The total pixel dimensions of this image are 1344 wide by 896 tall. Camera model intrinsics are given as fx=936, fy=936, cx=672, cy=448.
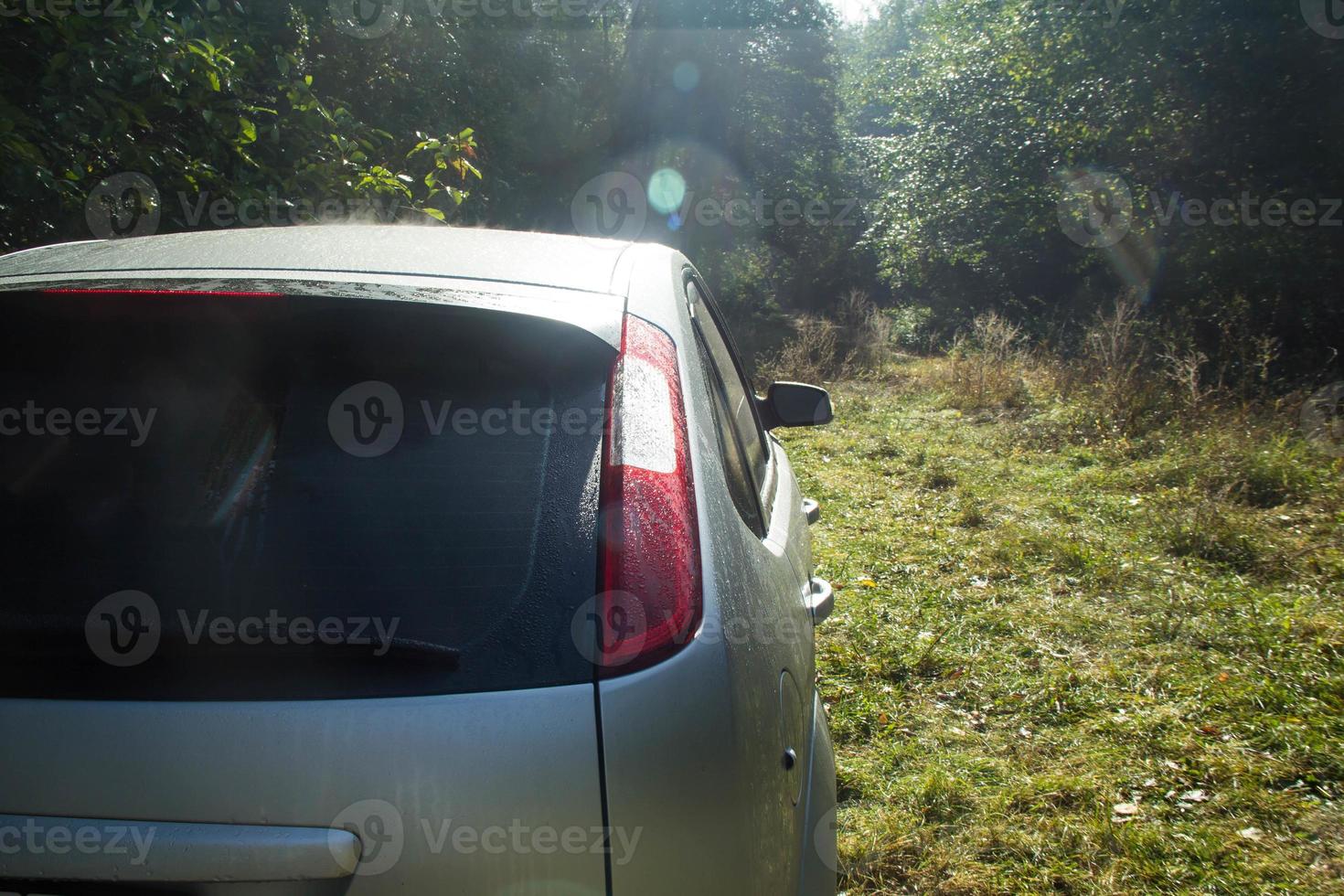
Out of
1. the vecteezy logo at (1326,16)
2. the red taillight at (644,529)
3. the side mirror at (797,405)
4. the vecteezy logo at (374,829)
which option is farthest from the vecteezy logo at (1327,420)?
the vecteezy logo at (374,829)

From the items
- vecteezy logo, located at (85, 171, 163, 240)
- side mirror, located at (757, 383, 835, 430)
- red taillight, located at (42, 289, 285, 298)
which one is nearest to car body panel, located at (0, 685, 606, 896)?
red taillight, located at (42, 289, 285, 298)

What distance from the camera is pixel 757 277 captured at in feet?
96.8

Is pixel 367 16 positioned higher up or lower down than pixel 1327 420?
higher up

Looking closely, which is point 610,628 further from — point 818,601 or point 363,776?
point 818,601

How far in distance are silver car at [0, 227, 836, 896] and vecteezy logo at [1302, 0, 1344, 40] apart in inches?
552

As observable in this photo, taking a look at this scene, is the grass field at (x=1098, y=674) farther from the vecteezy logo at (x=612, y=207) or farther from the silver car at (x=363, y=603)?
the vecteezy logo at (x=612, y=207)

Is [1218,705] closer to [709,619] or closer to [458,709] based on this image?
[709,619]

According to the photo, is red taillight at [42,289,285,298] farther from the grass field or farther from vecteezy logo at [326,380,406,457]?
the grass field

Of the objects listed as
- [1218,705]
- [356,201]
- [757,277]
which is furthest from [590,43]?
[1218,705]

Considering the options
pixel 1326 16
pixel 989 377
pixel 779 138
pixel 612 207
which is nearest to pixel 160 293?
pixel 989 377

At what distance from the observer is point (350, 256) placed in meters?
1.78

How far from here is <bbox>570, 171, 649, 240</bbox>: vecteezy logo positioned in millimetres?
20781

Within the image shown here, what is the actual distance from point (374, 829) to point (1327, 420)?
32.3 ft

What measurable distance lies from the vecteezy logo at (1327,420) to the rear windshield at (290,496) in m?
8.27
